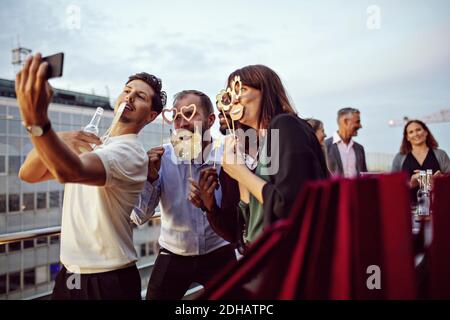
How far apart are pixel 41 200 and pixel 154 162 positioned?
36237 millimetres

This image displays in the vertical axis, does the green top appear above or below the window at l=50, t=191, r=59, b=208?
above

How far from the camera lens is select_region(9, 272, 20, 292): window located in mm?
36969

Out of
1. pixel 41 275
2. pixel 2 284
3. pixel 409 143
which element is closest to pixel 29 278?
pixel 41 275

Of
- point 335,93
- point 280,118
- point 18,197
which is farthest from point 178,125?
point 18,197

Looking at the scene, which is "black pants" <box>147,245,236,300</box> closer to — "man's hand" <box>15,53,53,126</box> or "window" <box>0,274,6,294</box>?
"man's hand" <box>15,53,53,126</box>

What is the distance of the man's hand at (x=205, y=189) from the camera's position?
183 cm

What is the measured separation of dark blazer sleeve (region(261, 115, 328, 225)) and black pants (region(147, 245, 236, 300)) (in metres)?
0.97

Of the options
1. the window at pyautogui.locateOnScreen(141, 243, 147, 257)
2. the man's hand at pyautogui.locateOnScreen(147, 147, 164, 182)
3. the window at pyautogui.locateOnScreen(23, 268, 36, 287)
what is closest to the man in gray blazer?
the man's hand at pyautogui.locateOnScreen(147, 147, 164, 182)

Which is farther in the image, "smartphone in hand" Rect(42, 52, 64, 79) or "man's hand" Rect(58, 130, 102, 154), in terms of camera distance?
"man's hand" Rect(58, 130, 102, 154)

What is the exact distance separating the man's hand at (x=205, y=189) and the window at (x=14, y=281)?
40.5 metres

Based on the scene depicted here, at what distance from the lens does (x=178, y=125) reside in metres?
2.17

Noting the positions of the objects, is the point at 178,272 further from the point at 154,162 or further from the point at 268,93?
the point at 268,93

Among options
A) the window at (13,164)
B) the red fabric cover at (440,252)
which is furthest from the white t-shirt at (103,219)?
the window at (13,164)

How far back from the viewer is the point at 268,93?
5.11 ft
